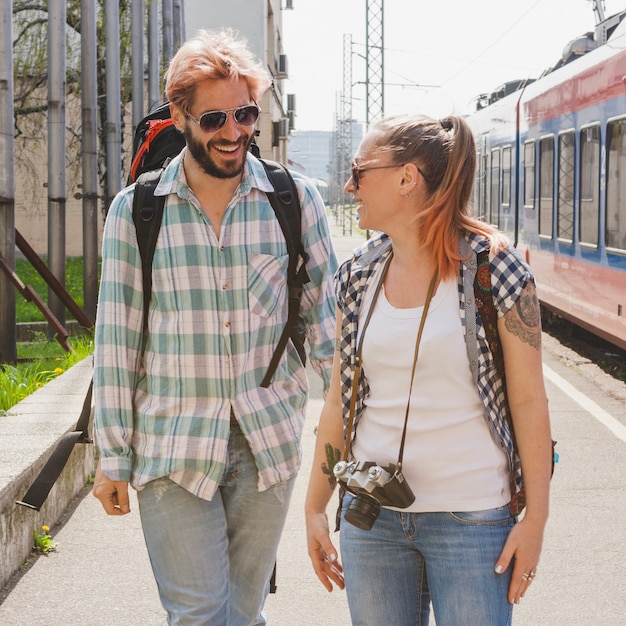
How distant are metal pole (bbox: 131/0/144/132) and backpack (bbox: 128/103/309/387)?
37.3 feet

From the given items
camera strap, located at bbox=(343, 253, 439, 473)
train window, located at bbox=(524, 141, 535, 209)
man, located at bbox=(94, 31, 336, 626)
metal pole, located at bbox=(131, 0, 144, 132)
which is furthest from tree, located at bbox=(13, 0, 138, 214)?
camera strap, located at bbox=(343, 253, 439, 473)

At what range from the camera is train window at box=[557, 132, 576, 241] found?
13125mm

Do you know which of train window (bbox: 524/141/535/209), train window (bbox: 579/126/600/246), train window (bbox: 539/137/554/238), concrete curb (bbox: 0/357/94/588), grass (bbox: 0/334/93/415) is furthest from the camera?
train window (bbox: 524/141/535/209)

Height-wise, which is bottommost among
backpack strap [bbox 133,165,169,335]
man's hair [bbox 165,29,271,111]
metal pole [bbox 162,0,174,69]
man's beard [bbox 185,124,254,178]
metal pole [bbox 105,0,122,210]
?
backpack strap [bbox 133,165,169,335]

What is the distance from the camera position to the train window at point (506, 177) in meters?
17.8

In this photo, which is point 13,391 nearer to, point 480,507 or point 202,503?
point 202,503

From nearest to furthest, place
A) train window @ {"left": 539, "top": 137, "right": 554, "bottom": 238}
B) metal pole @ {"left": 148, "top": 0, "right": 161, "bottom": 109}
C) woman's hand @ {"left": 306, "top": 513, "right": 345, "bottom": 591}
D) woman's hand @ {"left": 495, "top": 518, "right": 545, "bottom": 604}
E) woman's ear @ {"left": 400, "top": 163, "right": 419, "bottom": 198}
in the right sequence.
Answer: woman's hand @ {"left": 495, "top": 518, "right": 545, "bottom": 604} < woman's ear @ {"left": 400, "top": 163, "right": 419, "bottom": 198} < woman's hand @ {"left": 306, "top": 513, "right": 345, "bottom": 591} < train window @ {"left": 539, "top": 137, "right": 554, "bottom": 238} < metal pole @ {"left": 148, "top": 0, "right": 161, "bottom": 109}

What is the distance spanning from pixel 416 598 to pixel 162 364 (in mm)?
920

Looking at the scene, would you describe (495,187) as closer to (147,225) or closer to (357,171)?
(147,225)

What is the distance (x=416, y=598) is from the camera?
2.62m

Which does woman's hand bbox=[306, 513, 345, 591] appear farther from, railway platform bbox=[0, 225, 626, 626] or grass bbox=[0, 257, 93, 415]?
grass bbox=[0, 257, 93, 415]

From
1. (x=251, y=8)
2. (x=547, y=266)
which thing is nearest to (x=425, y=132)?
(x=547, y=266)

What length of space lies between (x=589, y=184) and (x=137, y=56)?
632 centimetres

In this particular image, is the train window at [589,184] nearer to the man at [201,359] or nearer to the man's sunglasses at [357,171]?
the man at [201,359]
